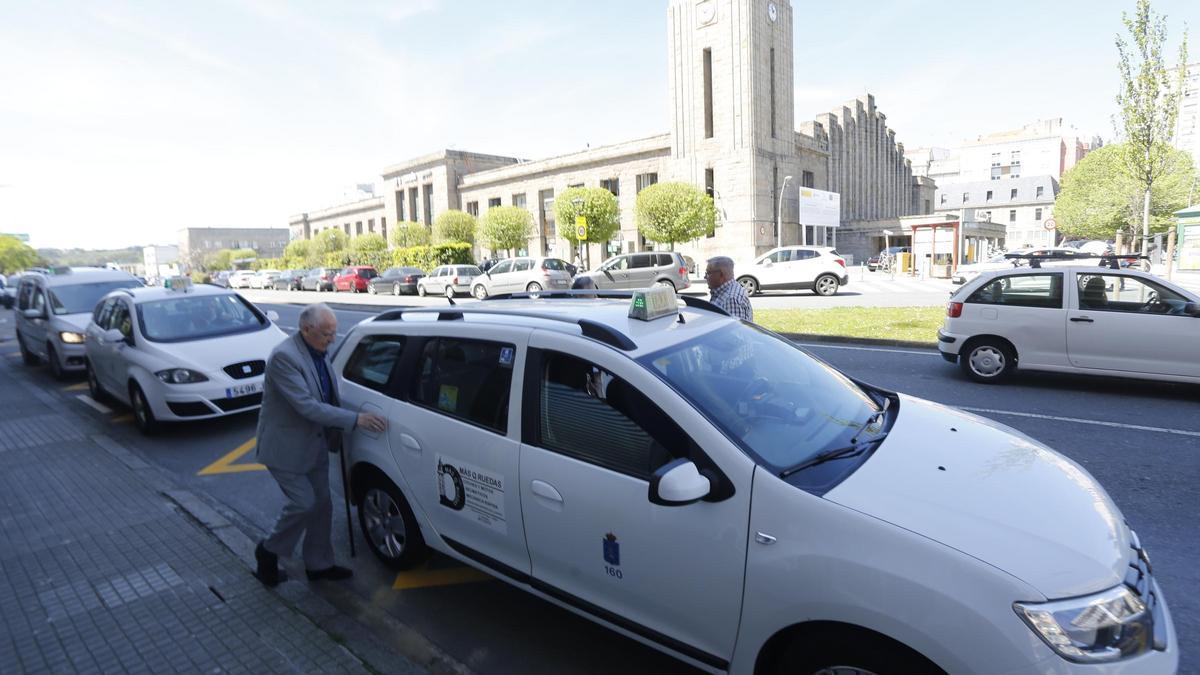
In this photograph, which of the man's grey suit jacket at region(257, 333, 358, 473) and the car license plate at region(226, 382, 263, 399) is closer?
the man's grey suit jacket at region(257, 333, 358, 473)

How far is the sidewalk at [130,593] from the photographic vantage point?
10.4ft

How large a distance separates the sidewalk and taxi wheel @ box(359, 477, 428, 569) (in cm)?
52

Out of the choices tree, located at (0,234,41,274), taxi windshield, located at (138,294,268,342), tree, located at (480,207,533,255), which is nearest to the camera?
taxi windshield, located at (138,294,268,342)

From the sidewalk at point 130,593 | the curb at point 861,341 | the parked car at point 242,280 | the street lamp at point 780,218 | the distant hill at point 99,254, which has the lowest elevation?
the sidewalk at point 130,593

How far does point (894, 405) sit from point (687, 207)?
38.4 meters

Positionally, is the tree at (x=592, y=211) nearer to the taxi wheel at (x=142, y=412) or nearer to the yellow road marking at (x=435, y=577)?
the taxi wheel at (x=142, y=412)

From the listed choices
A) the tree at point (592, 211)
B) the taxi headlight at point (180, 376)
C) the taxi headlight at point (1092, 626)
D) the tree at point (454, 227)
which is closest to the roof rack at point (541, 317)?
the taxi headlight at point (1092, 626)

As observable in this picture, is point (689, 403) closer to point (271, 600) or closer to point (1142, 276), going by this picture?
point (271, 600)

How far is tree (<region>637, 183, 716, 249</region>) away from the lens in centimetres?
4062

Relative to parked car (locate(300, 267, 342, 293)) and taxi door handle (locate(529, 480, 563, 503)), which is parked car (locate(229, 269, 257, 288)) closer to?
parked car (locate(300, 267, 342, 293))

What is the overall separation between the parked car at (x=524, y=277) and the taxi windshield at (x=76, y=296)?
1442 centimetres

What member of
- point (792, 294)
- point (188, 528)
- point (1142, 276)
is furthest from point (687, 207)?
point (188, 528)

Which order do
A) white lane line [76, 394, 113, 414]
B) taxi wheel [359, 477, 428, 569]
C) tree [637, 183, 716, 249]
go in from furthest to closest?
tree [637, 183, 716, 249] < white lane line [76, 394, 113, 414] < taxi wheel [359, 477, 428, 569]

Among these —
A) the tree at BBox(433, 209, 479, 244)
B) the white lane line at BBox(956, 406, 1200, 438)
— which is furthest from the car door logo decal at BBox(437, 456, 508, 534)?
the tree at BBox(433, 209, 479, 244)
